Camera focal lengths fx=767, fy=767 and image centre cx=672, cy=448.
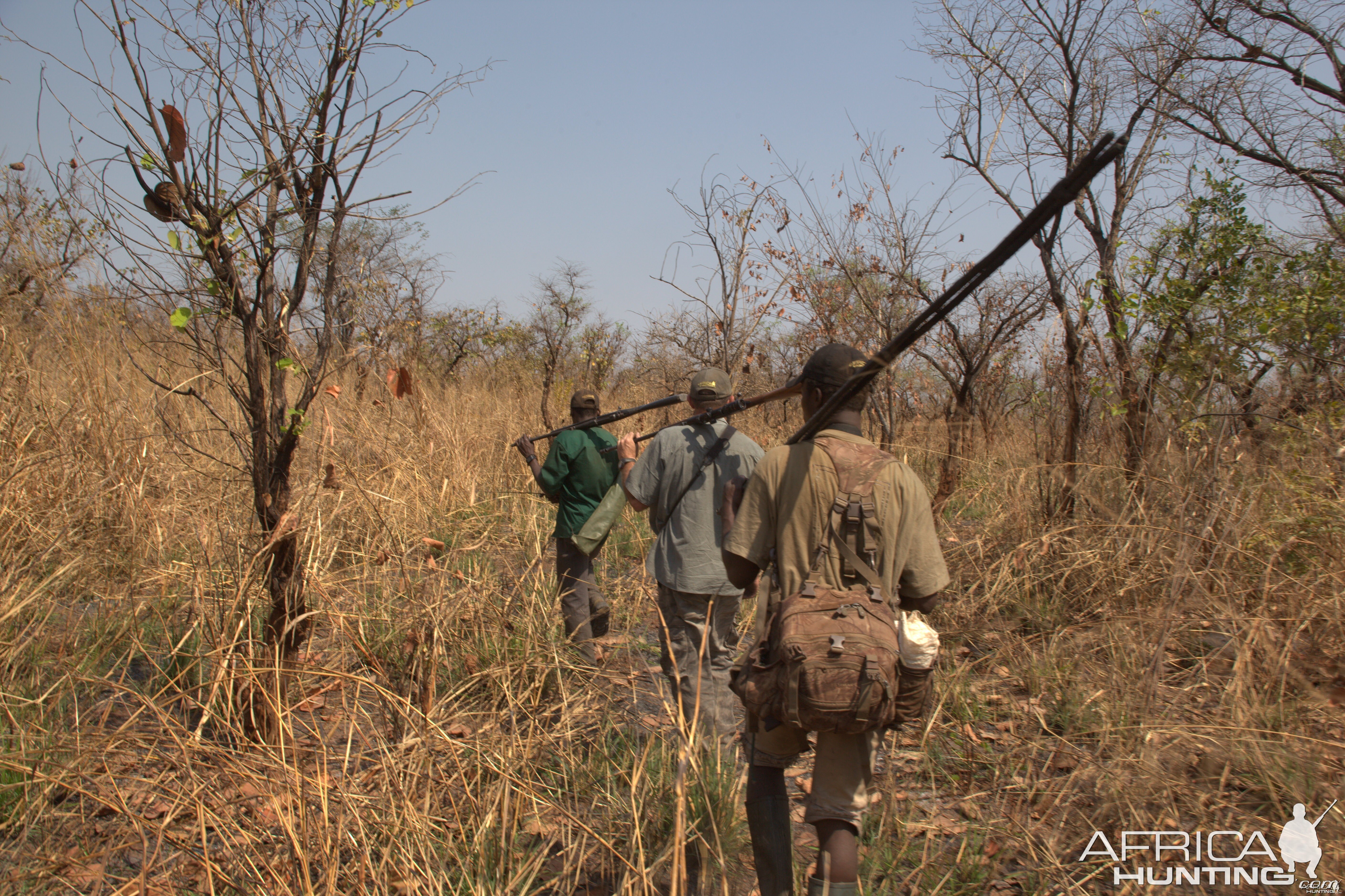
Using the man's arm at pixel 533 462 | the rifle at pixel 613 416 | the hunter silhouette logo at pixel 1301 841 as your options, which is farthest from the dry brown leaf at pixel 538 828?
the hunter silhouette logo at pixel 1301 841

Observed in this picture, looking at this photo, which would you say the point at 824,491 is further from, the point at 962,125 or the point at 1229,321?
the point at 962,125

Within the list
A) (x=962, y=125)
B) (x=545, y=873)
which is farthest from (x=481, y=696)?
(x=962, y=125)

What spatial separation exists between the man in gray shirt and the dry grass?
30 centimetres

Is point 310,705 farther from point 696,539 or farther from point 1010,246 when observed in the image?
point 1010,246

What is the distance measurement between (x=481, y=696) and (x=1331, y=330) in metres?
5.43

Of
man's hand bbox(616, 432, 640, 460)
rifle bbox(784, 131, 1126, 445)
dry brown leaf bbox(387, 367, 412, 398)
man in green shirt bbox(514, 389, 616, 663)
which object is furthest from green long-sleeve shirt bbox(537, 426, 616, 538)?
rifle bbox(784, 131, 1126, 445)

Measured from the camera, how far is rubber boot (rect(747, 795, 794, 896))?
2.23 metres

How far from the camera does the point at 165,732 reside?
2.61 m

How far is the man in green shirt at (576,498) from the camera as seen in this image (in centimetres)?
439

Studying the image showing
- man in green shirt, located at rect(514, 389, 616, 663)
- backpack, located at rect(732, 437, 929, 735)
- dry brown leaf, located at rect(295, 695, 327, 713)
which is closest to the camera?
backpack, located at rect(732, 437, 929, 735)

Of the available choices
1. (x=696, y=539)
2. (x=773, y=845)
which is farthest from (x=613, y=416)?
(x=773, y=845)

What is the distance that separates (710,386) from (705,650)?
1238 millimetres

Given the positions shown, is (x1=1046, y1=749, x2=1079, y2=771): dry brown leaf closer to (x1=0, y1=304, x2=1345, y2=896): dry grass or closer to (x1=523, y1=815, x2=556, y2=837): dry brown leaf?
(x1=0, y1=304, x2=1345, y2=896): dry grass

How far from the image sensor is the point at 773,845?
223cm
